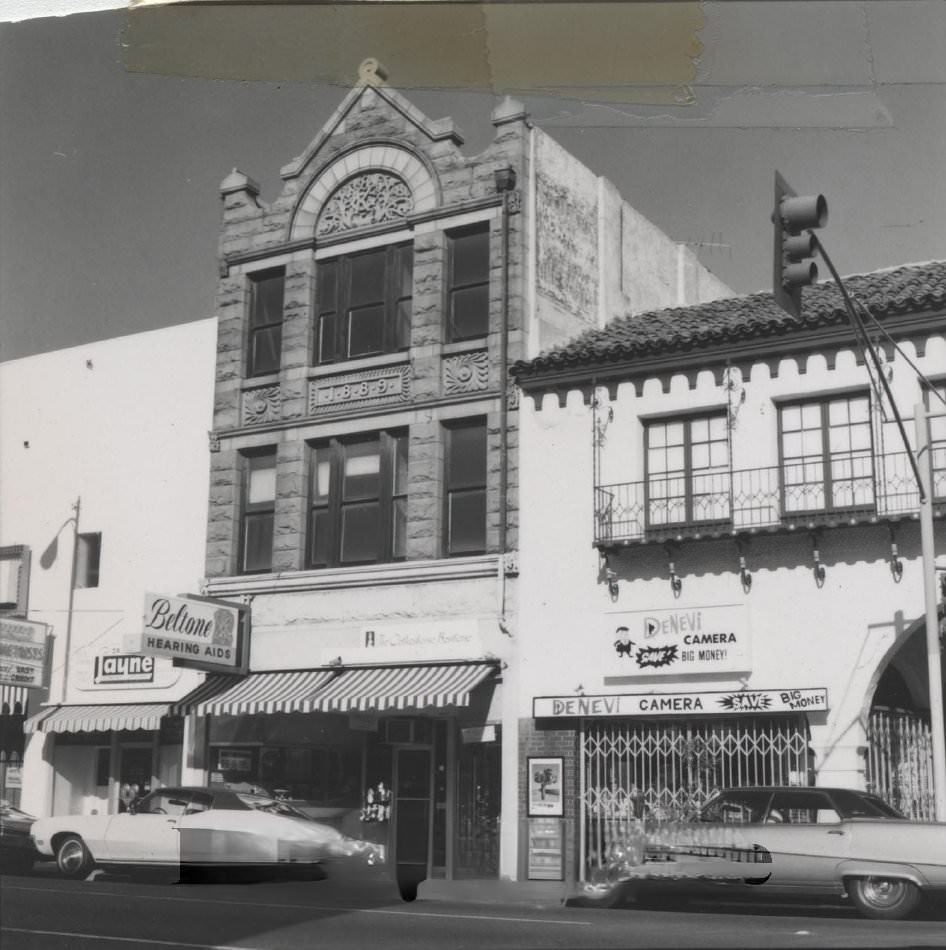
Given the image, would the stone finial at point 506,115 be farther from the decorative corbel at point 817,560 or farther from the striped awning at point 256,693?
the striped awning at point 256,693

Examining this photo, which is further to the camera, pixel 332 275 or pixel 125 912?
pixel 332 275

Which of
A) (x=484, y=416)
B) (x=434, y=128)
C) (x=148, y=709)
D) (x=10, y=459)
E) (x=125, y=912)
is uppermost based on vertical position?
(x=434, y=128)

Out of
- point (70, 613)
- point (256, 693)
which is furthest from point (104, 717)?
point (256, 693)

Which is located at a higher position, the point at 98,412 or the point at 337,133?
the point at 337,133

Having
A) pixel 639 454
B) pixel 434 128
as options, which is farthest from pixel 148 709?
pixel 434 128

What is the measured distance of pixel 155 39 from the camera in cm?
1134

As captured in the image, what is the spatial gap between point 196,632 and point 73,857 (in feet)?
17.6

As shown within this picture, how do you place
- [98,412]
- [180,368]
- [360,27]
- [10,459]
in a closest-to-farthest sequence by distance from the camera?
[360,27], [10,459], [98,412], [180,368]

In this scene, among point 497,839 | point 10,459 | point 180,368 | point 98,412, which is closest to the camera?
point 10,459

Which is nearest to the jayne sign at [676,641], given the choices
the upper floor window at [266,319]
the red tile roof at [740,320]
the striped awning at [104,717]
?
the red tile roof at [740,320]

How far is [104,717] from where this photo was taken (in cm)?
2230

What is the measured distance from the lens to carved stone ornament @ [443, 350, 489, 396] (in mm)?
22078

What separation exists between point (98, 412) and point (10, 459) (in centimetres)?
201

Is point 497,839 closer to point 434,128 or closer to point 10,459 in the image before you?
point 10,459
